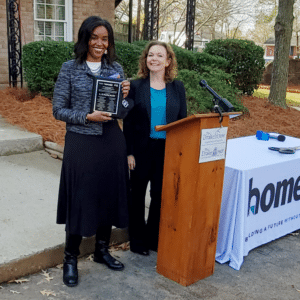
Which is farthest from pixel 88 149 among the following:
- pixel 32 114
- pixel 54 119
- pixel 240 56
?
pixel 240 56

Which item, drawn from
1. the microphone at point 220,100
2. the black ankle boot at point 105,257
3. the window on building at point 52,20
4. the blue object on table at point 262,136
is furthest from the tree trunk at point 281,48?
the black ankle boot at point 105,257

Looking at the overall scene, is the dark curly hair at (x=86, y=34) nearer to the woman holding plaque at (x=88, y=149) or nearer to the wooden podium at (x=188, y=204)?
the woman holding plaque at (x=88, y=149)

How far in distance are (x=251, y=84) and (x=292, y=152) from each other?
8.52 meters

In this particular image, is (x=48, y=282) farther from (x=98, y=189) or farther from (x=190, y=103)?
(x=190, y=103)

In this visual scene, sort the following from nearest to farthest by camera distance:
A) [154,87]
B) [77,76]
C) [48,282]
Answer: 1. [77,76]
2. [48,282]
3. [154,87]

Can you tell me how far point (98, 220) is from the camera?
10.6 feet

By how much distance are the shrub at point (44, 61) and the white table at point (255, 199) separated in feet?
16.5

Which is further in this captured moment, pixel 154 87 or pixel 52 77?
pixel 52 77

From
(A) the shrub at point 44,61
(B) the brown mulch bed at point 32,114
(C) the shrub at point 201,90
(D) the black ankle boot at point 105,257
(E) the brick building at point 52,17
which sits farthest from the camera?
(E) the brick building at point 52,17

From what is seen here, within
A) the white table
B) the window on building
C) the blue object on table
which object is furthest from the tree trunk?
the white table

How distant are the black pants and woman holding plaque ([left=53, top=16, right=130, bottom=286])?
37 cm

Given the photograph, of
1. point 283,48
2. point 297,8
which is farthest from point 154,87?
point 297,8

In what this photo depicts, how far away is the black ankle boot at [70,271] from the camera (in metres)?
3.20

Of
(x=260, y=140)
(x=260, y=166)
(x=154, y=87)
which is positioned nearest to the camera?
(x=154, y=87)
